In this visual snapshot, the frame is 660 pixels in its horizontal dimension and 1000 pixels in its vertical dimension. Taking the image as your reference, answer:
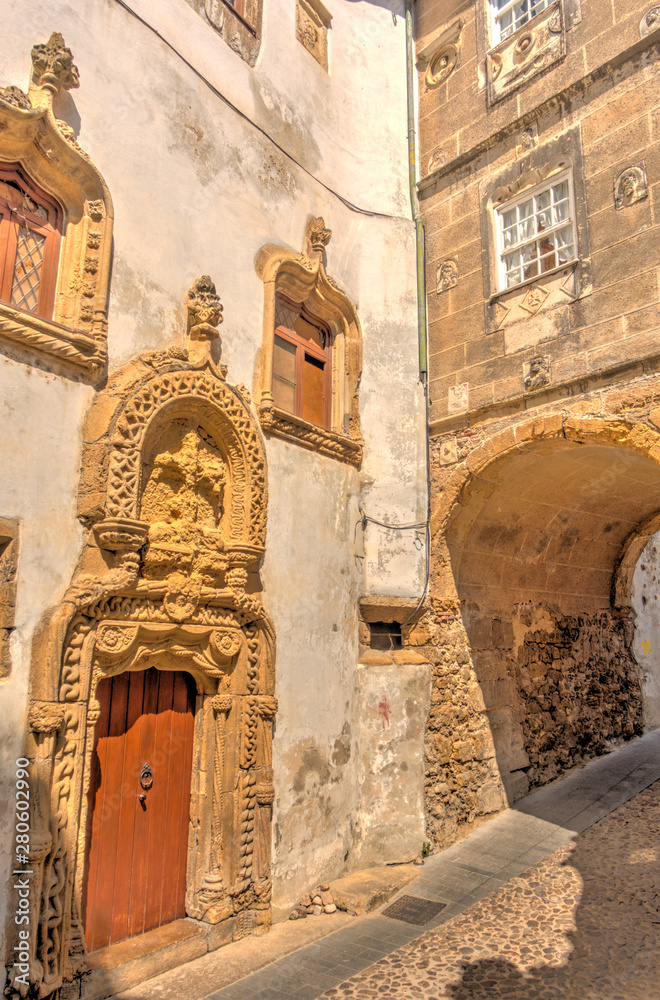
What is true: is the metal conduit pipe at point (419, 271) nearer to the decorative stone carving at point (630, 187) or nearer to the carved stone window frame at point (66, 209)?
the decorative stone carving at point (630, 187)

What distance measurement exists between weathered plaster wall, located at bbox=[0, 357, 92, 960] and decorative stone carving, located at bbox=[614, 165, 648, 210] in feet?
15.9

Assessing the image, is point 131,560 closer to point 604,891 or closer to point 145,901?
point 145,901

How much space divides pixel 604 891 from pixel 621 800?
206 centimetres

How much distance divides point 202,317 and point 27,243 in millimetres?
1281

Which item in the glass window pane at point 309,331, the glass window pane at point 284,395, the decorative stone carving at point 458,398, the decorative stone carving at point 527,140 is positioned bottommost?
the glass window pane at point 284,395

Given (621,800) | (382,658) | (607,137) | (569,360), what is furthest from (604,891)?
(607,137)

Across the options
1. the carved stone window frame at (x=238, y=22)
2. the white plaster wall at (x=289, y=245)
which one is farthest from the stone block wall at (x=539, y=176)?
the carved stone window frame at (x=238, y=22)

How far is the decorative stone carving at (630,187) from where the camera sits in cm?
588

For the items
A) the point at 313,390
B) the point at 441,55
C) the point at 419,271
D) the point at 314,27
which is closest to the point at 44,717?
the point at 313,390

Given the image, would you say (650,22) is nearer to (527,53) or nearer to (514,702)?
(527,53)

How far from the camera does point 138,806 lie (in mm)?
4699

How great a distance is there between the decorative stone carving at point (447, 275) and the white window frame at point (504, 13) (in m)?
2.44

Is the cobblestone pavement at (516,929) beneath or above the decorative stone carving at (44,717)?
beneath

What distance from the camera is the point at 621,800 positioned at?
728cm
